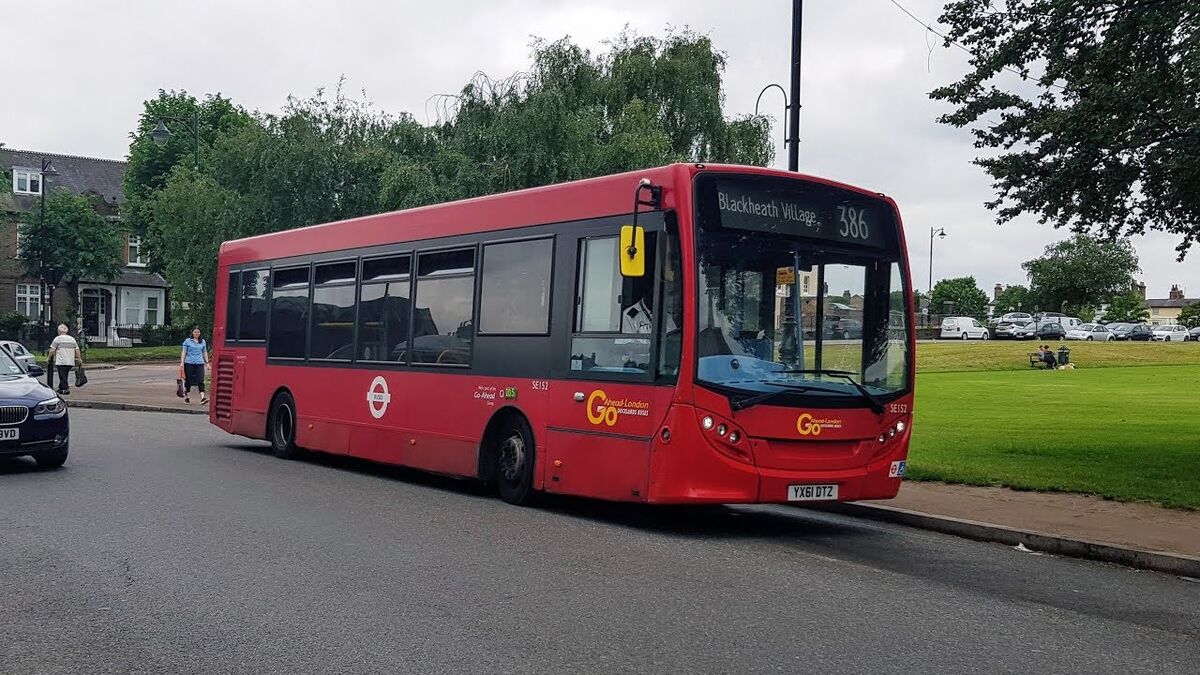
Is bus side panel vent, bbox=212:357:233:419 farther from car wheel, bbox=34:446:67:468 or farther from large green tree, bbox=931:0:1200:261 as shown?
large green tree, bbox=931:0:1200:261

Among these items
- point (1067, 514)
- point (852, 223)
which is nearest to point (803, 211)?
point (852, 223)

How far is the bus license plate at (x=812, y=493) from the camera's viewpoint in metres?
10.3

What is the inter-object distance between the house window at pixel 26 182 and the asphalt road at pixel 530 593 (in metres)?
71.5

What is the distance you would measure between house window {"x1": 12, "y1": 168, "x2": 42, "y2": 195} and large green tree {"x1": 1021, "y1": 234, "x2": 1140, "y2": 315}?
88.8 meters

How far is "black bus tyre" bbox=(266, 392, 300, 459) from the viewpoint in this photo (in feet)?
54.6

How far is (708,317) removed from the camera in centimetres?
1003

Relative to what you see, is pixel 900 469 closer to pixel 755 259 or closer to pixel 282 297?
pixel 755 259

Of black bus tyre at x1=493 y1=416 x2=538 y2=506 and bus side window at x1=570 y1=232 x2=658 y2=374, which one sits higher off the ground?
bus side window at x1=570 y1=232 x2=658 y2=374

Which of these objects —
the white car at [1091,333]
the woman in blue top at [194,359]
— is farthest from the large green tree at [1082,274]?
the woman in blue top at [194,359]

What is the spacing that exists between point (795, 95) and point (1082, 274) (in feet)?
356

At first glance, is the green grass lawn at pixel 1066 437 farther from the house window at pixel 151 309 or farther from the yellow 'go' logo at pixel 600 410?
the house window at pixel 151 309

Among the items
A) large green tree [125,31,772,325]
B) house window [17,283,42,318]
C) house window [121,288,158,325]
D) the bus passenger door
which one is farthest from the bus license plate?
house window [121,288,158,325]

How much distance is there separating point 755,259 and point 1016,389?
95.7 feet

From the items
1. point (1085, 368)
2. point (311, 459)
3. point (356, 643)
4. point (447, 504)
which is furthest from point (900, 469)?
point (1085, 368)
